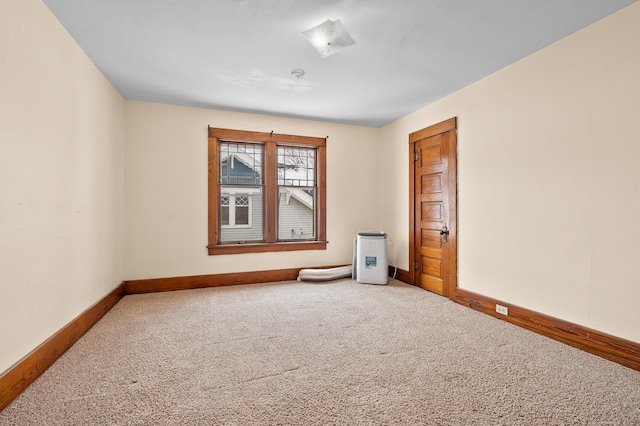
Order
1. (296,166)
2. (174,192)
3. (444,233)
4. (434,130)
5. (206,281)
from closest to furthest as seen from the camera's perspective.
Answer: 1. (444,233)
2. (434,130)
3. (174,192)
4. (206,281)
5. (296,166)

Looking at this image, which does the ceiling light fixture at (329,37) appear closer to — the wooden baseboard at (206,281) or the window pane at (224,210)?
the window pane at (224,210)

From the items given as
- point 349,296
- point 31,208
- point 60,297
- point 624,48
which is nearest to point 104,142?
point 31,208

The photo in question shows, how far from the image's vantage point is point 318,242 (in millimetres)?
4867

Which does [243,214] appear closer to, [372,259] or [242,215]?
[242,215]

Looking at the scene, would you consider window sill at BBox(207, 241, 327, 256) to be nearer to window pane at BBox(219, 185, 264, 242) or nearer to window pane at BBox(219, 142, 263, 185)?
window pane at BBox(219, 185, 264, 242)

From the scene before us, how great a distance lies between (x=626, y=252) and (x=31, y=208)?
4.15m

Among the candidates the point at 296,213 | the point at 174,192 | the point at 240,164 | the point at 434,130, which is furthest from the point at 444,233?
the point at 174,192

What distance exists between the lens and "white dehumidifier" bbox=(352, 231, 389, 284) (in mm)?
4422

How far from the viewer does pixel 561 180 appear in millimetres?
2566

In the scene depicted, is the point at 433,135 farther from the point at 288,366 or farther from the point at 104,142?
the point at 104,142

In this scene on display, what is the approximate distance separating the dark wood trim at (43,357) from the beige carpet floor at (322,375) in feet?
0.17

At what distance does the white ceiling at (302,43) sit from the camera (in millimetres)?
2158

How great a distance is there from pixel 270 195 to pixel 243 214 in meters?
0.52

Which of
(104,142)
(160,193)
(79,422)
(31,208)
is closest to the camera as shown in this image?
(79,422)
